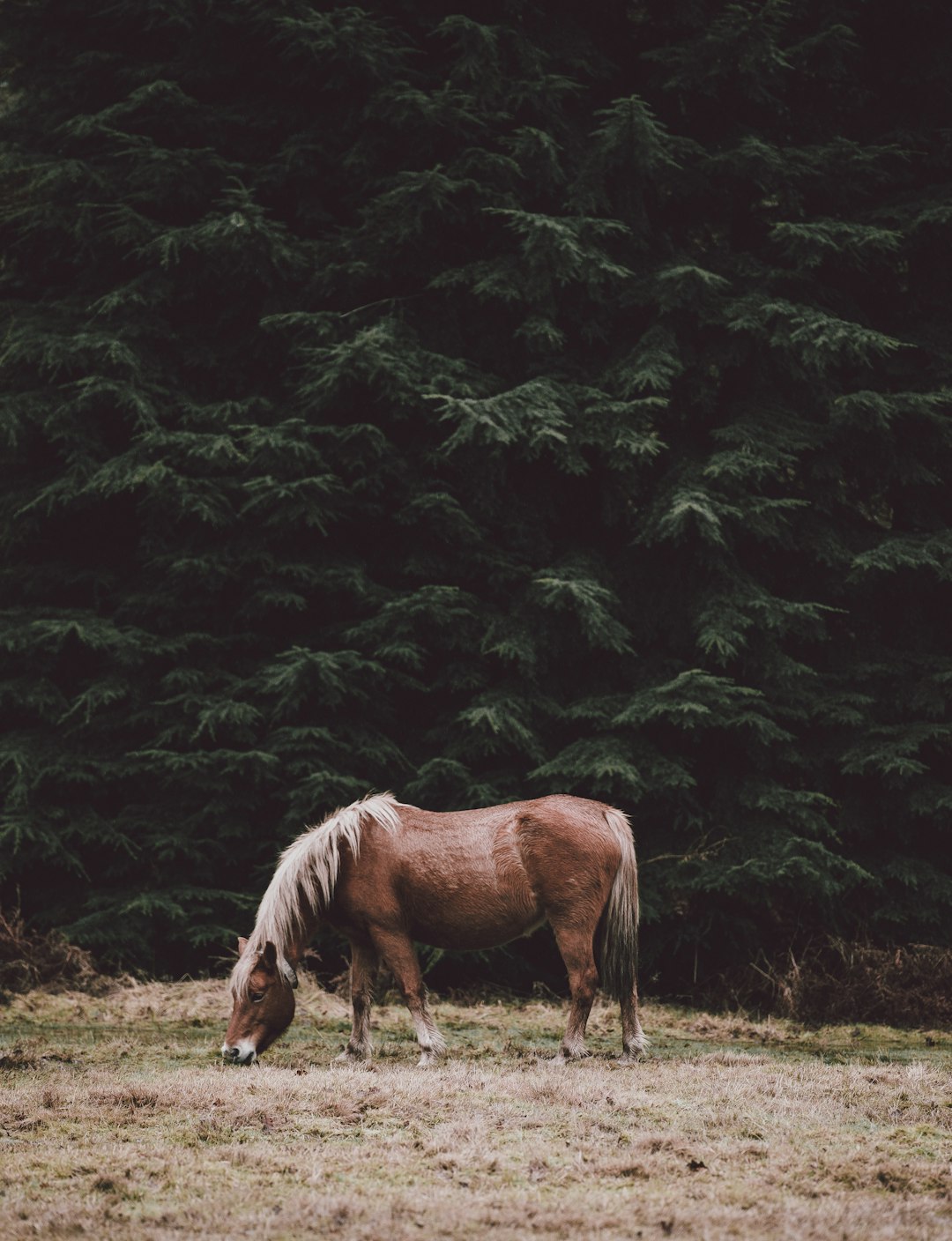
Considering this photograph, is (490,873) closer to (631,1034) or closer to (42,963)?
(631,1034)

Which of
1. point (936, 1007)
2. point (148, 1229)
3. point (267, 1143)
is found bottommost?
point (936, 1007)

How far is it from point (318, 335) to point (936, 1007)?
796cm

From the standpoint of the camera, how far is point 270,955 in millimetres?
7176

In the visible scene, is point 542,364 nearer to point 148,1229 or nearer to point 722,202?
point 722,202

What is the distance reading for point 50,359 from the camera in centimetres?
1113

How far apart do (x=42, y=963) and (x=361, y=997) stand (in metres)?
4.27

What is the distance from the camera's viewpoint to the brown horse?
733 centimetres

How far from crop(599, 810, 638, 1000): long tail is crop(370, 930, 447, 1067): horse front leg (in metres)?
1.13

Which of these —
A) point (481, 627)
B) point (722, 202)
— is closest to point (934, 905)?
point (481, 627)

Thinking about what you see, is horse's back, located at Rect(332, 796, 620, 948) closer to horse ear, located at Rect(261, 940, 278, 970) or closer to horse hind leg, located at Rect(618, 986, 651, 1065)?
horse ear, located at Rect(261, 940, 278, 970)

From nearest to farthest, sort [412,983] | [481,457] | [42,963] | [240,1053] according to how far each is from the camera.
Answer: [240,1053] < [412,983] < [42,963] < [481,457]

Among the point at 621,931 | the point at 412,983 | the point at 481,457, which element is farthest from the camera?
the point at 481,457

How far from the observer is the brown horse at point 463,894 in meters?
7.33

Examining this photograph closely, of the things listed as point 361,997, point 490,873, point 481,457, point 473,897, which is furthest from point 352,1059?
point 481,457
